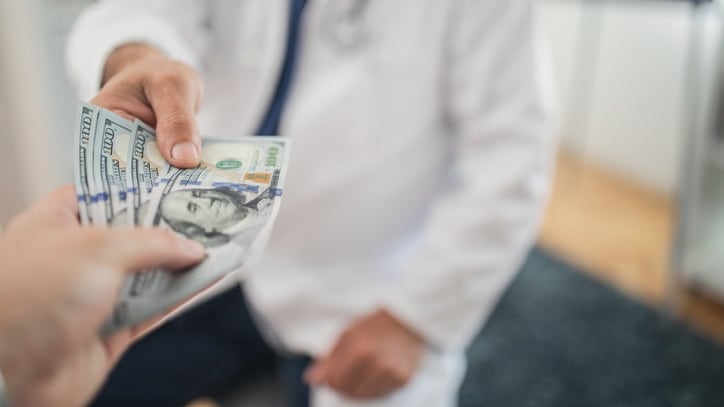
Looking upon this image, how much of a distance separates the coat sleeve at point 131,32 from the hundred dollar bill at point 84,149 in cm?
8

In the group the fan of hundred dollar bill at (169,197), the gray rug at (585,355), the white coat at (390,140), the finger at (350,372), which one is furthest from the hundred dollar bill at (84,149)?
the gray rug at (585,355)

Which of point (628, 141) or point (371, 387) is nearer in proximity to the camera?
point (371, 387)

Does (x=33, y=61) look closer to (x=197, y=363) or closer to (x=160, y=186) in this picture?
(x=197, y=363)

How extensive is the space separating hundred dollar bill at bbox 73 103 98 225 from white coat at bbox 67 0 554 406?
225 millimetres

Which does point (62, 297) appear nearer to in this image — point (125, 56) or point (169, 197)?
point (169, 197)

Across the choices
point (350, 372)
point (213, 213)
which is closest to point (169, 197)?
point (213, 213)

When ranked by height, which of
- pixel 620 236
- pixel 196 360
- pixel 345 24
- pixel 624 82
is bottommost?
pixel 620 236

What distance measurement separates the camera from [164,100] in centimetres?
Answer: 38

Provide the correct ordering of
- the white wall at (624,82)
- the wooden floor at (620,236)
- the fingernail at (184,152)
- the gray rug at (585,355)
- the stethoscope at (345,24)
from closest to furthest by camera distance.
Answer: the fingernail at (184,152)
the stethoscope at (345,24)
the gray rug at (585,355)
the wooden floor at (620,236)
the white wall at (624,82)

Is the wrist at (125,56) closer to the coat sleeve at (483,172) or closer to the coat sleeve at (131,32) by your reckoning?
the coat sleeve at (131,32)

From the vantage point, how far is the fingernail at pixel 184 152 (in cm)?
36

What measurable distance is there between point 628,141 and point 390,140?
1.63m

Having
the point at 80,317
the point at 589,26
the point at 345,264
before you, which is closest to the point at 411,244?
the point at 345,264

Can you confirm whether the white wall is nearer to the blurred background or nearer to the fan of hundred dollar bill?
the blurred background
